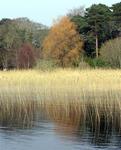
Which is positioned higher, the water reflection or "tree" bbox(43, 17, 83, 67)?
"tree" bbox(43, 17, 83, 67)

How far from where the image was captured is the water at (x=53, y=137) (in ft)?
36.6

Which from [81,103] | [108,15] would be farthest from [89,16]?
[81,103]

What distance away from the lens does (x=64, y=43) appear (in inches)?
2028

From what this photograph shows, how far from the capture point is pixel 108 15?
52.7 m

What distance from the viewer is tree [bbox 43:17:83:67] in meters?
50.6

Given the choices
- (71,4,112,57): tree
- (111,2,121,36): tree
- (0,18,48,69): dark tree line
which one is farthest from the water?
(111,2,121,36): tree

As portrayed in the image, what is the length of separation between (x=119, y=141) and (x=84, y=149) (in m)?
1.28

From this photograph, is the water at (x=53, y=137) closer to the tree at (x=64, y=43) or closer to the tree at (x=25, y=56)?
the tree at (x=64, y=43)

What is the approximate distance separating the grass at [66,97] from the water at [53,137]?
0.64m

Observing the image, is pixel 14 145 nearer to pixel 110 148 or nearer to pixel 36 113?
pixel 110 148

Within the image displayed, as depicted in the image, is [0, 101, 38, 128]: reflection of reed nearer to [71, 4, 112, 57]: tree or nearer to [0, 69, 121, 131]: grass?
[0, 69, 121, 131]: grass

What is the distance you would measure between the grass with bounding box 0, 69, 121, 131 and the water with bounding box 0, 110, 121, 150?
25.2 inches

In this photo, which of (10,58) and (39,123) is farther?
(10,58)

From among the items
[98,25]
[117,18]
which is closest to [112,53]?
[98,25]
